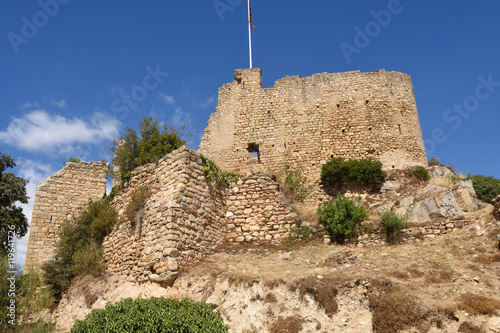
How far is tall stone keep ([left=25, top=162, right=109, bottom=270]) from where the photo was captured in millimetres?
15047

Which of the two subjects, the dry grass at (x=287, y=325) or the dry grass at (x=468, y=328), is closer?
the dry grass at (x=468, y=328)

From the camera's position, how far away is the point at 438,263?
9.01 meters

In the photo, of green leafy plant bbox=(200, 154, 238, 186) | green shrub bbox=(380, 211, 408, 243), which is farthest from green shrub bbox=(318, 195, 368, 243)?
green leafy plant bbox=(200, 154, 238, 186)

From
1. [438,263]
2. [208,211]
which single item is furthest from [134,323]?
[438,263]

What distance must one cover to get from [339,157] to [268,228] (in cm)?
846

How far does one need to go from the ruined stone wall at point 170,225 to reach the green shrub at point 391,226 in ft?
15.0

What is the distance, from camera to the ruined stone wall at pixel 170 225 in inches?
382

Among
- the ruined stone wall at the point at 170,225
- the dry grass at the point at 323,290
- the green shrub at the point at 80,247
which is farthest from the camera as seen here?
the green shrub at the point at 80,247

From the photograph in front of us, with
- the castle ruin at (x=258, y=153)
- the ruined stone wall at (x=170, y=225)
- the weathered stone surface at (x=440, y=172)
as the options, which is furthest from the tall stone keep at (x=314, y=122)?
the ruined stone wall at (x=170, y=225)

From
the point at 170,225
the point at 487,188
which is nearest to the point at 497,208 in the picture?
the point at 170,225

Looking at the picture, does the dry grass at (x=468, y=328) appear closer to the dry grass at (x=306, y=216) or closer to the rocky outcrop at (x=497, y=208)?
the rocky outcrop at (x=497, y=208)

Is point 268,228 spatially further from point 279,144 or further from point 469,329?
point 279,144

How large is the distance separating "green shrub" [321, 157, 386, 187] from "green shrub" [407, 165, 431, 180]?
1.43 meters

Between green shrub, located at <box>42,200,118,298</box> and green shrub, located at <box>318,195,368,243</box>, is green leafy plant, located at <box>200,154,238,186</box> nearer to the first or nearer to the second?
green shrub, located at <box>318,195,368,243</box>
